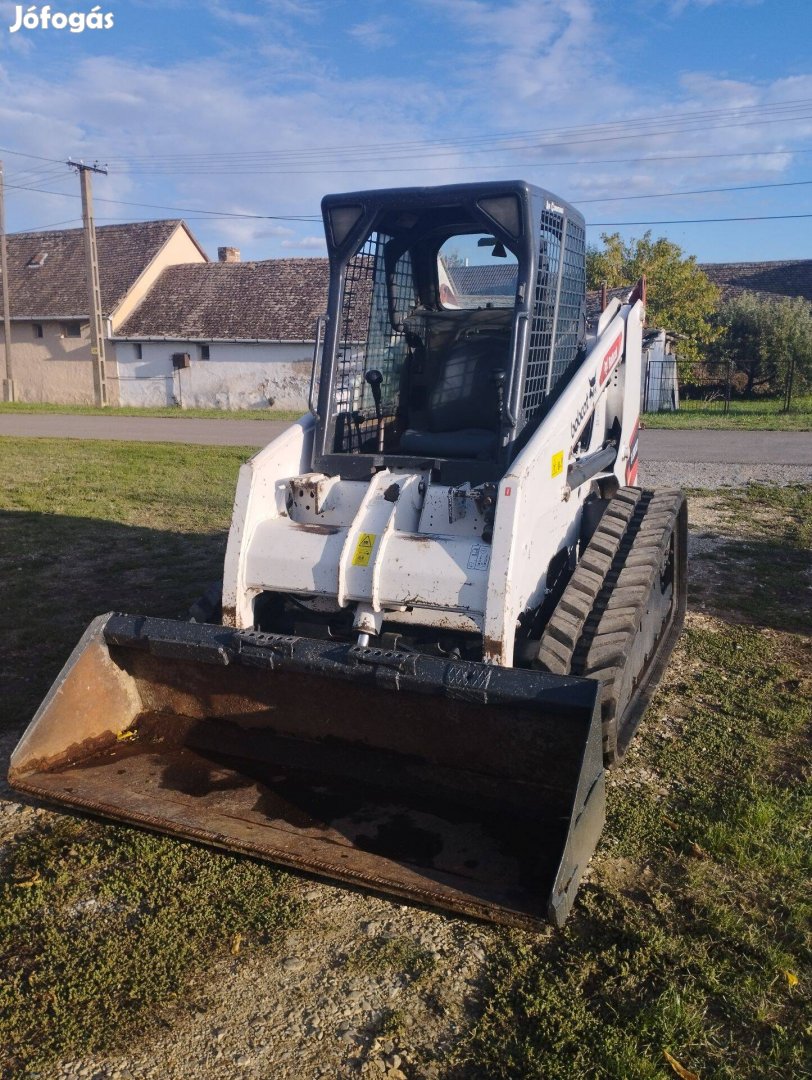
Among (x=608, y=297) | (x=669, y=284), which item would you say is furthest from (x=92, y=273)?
(x=608, y=297)

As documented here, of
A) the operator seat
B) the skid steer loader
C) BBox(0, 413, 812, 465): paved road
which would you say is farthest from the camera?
BBox(0, 413, 812, 465): paved road

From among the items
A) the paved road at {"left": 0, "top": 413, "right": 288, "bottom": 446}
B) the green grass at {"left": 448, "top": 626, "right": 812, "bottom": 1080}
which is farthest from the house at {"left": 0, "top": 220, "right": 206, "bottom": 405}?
the green grass at {"left": 448, "top": 626, "right": 812, "bottom": 1080}

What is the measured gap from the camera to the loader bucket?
3455 millimetres

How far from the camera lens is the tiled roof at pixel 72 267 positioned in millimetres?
37156

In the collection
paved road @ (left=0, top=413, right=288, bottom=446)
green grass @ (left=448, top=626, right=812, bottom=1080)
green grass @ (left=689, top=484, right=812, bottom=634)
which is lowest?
paved road @ (left=0, top=413, right=288, bottom=446)

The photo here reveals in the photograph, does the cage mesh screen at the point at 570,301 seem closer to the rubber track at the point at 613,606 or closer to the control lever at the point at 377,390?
the rubber track at the point at 613,606

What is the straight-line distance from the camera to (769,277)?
39.1m

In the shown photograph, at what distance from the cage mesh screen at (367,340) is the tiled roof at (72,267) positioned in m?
32.7

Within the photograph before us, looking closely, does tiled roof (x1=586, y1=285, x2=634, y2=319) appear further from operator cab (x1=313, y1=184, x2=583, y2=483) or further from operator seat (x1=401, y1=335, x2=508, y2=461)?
operator seat (x1=401, y1=335, x2=508, y2=461)

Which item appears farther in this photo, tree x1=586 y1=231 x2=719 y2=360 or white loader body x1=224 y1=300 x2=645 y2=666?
tree x1=586 y1=231 x2=719 y2=360

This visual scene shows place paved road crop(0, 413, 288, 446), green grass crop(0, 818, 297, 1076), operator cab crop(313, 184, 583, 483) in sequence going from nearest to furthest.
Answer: green grass crop(0, 818, 297, 1076) < operator cab crop(313, 184, 583, 483) < paved road crop(0, 413, 288, 446)

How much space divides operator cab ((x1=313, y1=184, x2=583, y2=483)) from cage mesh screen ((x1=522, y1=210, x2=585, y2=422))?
1 centimetres

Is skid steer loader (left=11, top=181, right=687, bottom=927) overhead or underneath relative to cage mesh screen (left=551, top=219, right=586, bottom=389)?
underneath

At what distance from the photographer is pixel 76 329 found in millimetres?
37219
